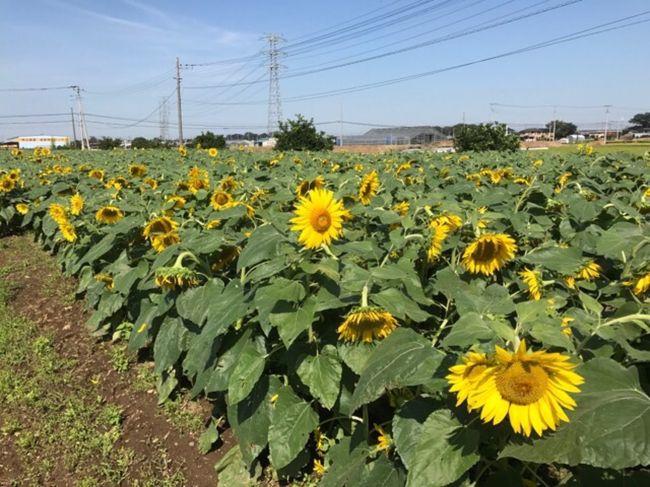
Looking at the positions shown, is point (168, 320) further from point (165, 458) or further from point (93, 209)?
point (93, 209)

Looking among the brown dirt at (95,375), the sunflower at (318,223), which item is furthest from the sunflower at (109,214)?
the sunflower at (318,223)

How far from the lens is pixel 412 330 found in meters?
1.38

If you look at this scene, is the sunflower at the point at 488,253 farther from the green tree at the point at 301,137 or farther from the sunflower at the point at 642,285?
the green tree at the point at 301,137

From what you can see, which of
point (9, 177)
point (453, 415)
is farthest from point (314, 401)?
point (9, 177)

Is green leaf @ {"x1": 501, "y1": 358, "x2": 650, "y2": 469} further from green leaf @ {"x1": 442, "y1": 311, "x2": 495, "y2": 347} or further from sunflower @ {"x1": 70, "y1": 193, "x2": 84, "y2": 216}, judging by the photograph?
sunflower @ {"x1": 70, "y1": 193, "x2": 84, "y2": 216}

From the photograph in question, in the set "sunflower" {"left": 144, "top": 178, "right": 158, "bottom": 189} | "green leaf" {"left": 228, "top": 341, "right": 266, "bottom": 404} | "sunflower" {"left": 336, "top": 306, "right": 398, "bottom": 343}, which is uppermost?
"sunflower" {"left": 144, "top": 178, "right": 158, "bottom": 189}

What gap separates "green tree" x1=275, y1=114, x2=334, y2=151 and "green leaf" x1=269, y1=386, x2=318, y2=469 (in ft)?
87.1

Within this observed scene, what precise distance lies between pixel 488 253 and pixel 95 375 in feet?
9.25

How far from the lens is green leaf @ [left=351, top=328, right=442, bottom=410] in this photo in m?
1.22

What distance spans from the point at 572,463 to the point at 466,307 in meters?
0.51

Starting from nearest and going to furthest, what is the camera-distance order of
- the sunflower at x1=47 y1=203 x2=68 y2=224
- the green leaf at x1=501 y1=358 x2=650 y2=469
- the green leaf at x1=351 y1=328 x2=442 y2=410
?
1. the green leaf at x1=501 y1=358 x2=650 y2=469
2. the green leaf at x1=351 y1=328 x2=442 y2=410
3. the sunflower at x1=47 y1=203 x2=68 y2=224

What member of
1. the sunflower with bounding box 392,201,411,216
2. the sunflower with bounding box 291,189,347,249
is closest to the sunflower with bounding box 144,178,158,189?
the sunflower with bounding box 392,201,411,216

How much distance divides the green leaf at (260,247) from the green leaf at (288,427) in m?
0.56

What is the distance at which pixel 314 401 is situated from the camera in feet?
6.64
